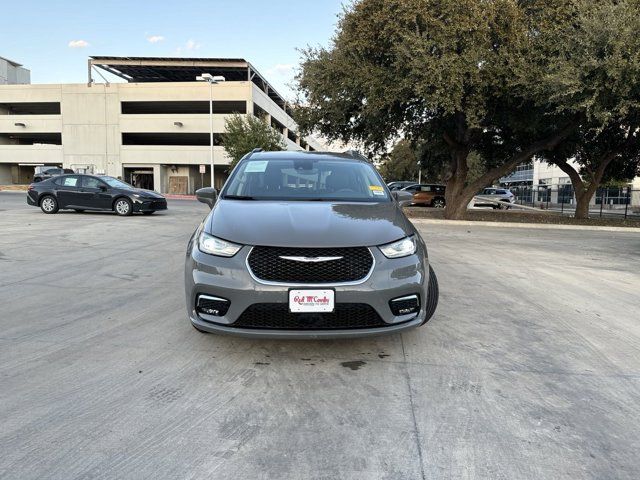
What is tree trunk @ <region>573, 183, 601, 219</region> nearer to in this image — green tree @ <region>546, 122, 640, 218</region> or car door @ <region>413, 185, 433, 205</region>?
green tree @ <region>546, 122, 640, 218</region>

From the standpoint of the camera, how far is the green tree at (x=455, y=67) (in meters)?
14.8

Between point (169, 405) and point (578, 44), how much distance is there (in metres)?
16.3

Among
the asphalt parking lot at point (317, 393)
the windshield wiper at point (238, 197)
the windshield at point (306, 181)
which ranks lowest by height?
the asphalt parking lot at point (317, 393)

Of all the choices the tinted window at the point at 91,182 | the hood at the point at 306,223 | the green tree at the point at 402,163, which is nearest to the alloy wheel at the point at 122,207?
the tinted window at the point at 91,182

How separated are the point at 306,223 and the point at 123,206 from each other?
14770mm

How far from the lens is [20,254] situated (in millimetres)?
8516

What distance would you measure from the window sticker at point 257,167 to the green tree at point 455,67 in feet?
36.8

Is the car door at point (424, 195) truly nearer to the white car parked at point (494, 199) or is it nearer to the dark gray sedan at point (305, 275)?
the white car parked at point (494, 199)

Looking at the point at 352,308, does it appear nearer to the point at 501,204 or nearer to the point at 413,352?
the point at 413,352

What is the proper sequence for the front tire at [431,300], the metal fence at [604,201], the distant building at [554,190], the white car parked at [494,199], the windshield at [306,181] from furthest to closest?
the white car parked at [494,199], the distant building at [554,190], the metal fence at [604,201], the windshield at [306,181], the front tire at [431,300]

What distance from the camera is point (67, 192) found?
1667cm


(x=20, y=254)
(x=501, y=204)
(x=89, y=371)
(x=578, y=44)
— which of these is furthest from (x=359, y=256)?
(x=501, y=204)

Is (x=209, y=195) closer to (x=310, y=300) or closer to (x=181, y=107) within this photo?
(x=310, y=300)

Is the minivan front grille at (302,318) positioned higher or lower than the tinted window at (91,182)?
lower
